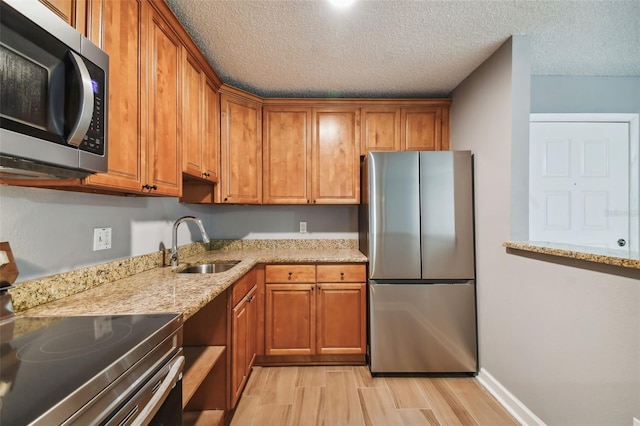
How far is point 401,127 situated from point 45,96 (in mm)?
2507

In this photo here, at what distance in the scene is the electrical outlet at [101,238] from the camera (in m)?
1.38

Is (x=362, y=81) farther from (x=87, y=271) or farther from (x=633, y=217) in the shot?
(x=633, y=217)

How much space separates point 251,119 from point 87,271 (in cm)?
176

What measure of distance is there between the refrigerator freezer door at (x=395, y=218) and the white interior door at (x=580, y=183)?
3.38ft

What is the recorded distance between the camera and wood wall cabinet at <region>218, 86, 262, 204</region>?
2391 millimetres

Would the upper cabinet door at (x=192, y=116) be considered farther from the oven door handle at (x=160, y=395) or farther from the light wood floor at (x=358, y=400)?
the light wood floor at (x=358, y=400)

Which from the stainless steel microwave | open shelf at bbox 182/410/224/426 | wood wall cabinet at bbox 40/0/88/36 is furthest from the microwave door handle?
open shelf at bbox 182/410/224/426

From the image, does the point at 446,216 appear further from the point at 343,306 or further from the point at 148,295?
the point at 148,295

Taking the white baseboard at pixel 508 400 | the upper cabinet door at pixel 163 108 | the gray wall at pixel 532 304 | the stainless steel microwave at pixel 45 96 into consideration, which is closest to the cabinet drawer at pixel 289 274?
the upper cabinet door at pixel 163 108

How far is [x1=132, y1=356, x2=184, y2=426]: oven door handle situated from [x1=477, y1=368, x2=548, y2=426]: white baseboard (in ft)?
6.52

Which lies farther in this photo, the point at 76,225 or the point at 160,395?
the point at 76,225

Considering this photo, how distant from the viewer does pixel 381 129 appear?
266 cm

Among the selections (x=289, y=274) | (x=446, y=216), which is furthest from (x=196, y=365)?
(x=446, y=216)

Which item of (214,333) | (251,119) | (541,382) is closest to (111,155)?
(214,333)
